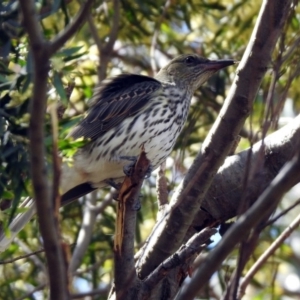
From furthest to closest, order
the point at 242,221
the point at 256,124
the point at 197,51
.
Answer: the point at 197,51 < the point at 256,124 < the point at 242,221

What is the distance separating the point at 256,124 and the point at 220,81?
0.39 m

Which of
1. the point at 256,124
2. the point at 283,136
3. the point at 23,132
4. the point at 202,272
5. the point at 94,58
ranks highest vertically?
the point at 94,58

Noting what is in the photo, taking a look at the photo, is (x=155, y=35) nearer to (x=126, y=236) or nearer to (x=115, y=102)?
(x=115, y=102)

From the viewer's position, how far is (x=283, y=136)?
391 cm

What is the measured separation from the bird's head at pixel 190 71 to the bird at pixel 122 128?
0.64 ft

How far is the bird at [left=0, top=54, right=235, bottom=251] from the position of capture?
479cm

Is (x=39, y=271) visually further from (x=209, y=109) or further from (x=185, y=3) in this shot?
(x=185, y=3)

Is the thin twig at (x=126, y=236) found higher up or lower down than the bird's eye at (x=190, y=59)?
lower down

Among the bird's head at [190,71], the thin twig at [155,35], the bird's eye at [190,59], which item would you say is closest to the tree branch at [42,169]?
the bird's head at [190,71]

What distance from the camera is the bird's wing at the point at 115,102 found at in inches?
196

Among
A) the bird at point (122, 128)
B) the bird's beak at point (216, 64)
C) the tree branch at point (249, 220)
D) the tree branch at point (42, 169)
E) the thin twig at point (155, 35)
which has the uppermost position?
the thin twig at point (155, 35)

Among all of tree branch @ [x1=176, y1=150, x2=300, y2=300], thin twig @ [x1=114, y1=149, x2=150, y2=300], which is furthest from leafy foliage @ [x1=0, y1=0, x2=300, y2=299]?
tree branch @ [x1=176, y1=150, x2=300, y2=300]

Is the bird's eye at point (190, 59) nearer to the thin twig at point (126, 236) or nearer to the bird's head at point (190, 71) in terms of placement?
the bird's head at point (190, 71)

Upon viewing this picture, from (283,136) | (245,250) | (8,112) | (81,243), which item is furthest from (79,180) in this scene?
(245,250)
